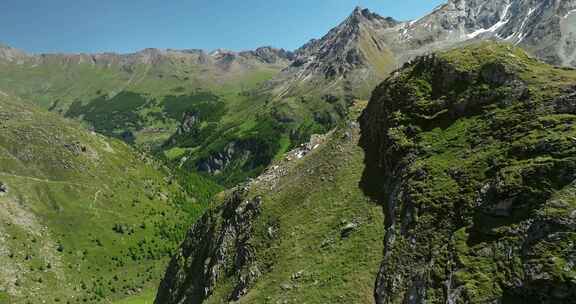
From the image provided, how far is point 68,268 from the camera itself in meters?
156

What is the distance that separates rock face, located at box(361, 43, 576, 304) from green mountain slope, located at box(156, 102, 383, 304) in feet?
8.87

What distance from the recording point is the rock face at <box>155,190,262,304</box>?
1994 inches

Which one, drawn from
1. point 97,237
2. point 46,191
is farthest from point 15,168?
point 97,237

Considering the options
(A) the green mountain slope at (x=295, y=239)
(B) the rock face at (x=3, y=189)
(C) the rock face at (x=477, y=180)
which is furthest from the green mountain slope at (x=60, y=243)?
(C) the rock face at (x=477, y=180)

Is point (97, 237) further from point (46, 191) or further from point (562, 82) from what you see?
point (562, 82)

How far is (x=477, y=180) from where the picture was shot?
31.6 meters

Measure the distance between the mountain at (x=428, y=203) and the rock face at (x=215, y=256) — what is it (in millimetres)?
271

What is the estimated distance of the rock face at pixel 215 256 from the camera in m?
50.7

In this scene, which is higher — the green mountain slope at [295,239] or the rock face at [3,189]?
the rock face at [3,189]

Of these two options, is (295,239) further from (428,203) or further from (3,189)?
(3,189)

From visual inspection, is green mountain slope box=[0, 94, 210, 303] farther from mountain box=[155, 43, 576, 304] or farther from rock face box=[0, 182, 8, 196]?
mountain box=[155, 43, 576, 304]

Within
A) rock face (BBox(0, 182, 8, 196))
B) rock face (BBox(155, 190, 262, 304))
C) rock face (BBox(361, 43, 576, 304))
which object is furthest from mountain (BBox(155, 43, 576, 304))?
rock face (BBox(0, 182, 8, 196))

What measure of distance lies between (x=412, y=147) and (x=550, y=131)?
505 inches

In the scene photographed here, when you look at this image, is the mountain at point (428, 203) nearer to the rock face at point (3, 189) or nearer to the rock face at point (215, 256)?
the rock face at point (215, 256)
